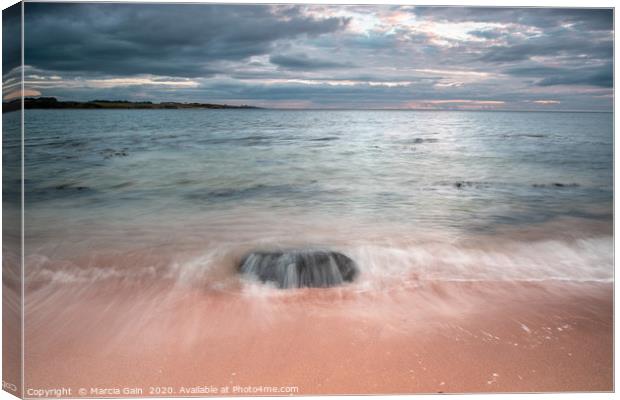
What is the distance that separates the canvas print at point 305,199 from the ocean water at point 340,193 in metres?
0.01

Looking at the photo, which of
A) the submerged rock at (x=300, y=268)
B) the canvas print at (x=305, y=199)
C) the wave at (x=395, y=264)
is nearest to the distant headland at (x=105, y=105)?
the canvas print at (x=305, y=199)

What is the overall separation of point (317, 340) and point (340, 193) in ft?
3.53

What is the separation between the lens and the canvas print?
8.72ft

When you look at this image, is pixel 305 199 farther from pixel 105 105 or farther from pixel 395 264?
pixel 105 105

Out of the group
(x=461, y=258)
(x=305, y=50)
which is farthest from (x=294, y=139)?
(x=461, y=258)

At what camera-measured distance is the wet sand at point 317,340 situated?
8.57 ft

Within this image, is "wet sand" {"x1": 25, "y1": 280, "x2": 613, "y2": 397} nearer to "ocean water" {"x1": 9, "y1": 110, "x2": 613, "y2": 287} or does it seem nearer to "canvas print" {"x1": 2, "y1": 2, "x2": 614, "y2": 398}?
"canvas print" {"x1": 2, "y1": 2, "x2": 614, "y2": 398}

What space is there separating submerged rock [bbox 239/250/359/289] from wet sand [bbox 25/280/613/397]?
0.31 feet

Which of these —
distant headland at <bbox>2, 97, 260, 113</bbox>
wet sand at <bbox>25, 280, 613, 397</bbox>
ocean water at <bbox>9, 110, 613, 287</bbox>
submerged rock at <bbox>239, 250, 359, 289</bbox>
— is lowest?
wet sand at <bbox>25, 280, 613, 397</bbox>

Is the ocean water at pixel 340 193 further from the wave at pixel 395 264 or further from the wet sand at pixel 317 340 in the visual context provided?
the wet sand at pixel 317 340

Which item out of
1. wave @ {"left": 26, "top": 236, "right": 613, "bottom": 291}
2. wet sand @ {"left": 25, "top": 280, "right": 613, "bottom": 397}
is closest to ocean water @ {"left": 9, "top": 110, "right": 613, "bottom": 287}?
wave @ {"left": 26, "top": 236, "right": 613, "bottom": 291}

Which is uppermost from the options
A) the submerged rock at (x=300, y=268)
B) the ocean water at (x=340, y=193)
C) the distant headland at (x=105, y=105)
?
the distant headland at (x=105, y=105)

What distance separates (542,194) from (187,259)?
7.34ft

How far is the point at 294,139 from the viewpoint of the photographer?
3.69m
